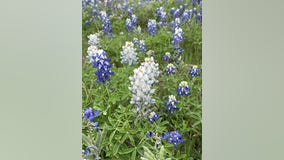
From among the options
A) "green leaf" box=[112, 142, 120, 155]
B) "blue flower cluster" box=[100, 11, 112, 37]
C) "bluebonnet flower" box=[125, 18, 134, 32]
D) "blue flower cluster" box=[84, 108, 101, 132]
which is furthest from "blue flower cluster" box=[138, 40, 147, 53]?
"green leaf" box=[112, 142, 120, 155]

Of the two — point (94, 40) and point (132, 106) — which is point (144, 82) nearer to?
point (132, 106)

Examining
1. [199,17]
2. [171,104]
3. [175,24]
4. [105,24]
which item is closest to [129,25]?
[105,24]

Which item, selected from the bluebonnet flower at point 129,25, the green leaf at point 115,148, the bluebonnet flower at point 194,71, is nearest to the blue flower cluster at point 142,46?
the bluebonnet flower at point 129,25

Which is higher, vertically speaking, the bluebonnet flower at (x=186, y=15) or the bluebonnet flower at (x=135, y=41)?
the bluebonnet flower at (x=186, y=15)

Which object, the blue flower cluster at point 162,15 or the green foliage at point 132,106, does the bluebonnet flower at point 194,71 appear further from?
the blue flower cluster at point 162,15
